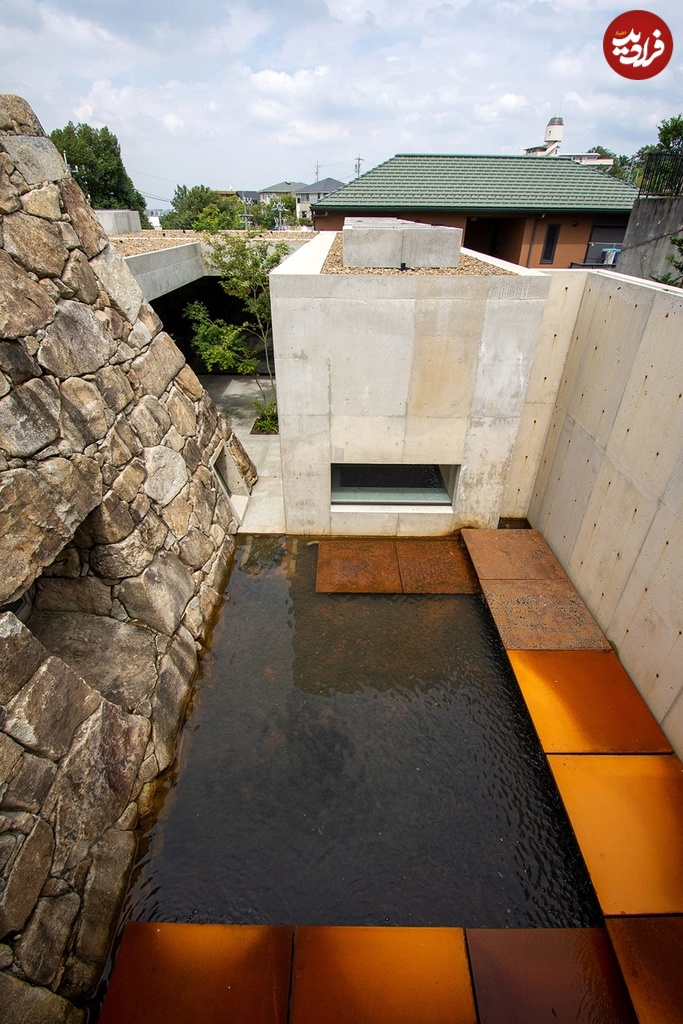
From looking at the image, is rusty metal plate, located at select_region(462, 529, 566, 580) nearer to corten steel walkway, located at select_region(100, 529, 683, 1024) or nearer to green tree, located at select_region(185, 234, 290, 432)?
corten steel walkway, located at select_region(100, 529, 683, 1024)

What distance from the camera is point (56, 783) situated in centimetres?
388

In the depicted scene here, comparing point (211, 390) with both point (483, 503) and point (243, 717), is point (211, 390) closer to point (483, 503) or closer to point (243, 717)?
point (483, 503)

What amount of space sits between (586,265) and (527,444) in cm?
1063

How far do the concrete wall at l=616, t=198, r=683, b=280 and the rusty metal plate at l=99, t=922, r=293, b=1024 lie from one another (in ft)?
47.0

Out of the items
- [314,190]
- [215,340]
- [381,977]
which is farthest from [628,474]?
[314,190]

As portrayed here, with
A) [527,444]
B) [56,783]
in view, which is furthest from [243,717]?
[527,444]

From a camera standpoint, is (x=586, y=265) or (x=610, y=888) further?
(x=586, y=265)

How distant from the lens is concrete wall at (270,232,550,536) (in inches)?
269

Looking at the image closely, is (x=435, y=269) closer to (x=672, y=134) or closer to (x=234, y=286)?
(x=234, y=286)

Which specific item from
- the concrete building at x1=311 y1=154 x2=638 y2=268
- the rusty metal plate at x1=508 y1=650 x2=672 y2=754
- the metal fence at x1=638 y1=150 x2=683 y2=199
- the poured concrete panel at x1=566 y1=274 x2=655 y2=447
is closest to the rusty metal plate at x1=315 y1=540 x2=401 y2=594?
the rusty metal plate at x1=508 y1=650 x2=672 y2=754

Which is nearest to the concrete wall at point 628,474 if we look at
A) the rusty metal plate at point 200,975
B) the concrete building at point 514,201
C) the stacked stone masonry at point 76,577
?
the rusty metal plate at point 200,975

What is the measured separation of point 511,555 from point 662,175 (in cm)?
1167

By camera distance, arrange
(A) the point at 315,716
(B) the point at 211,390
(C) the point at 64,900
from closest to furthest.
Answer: (C) the point at 64,900 < (A) the point at 315,716 < (B) the point at 211,390

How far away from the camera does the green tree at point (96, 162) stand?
41094 millimetres
